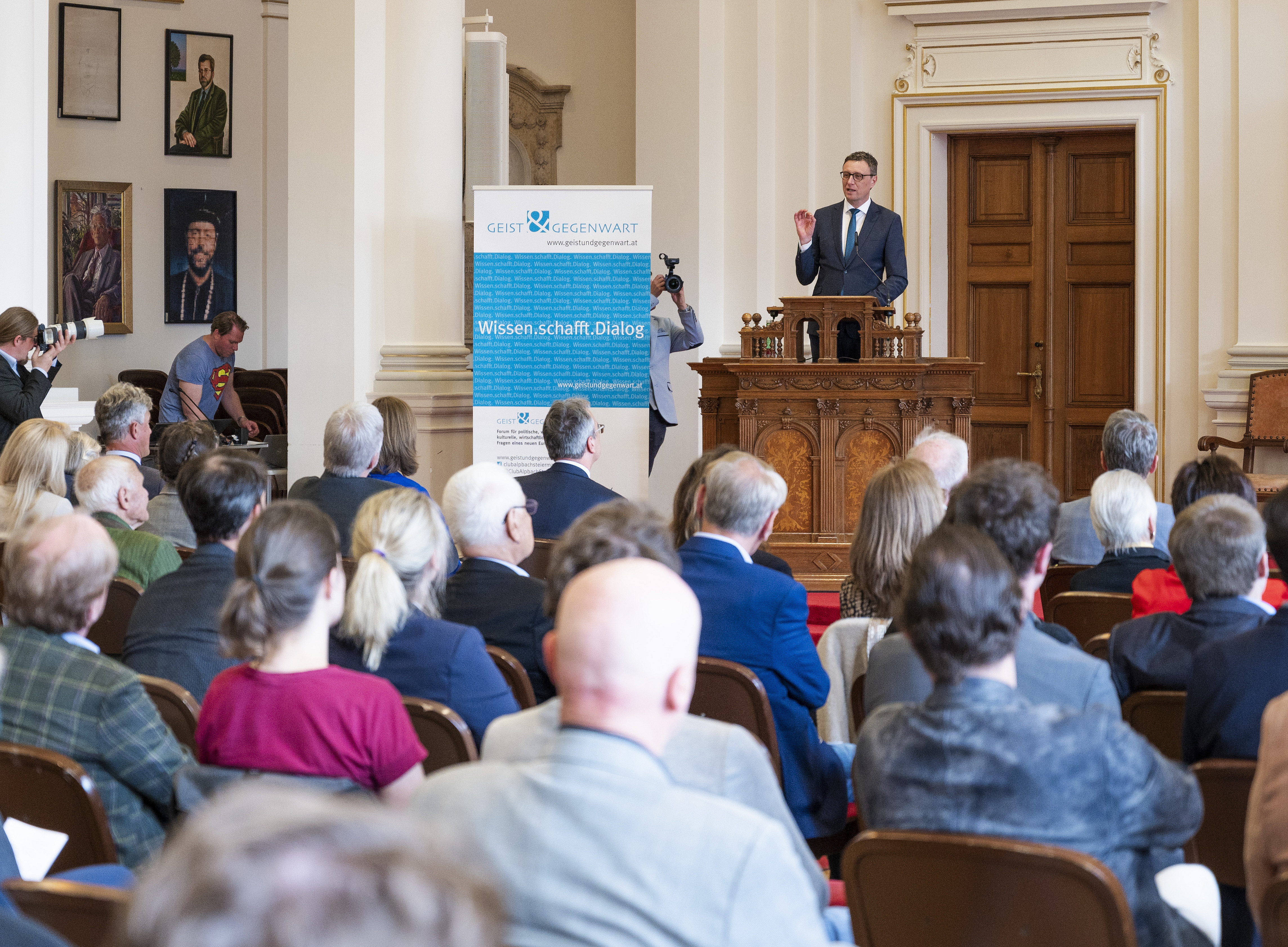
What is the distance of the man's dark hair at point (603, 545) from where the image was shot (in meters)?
2.28

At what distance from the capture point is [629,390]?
23.5ft

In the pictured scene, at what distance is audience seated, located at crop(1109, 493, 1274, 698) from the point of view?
104 inches

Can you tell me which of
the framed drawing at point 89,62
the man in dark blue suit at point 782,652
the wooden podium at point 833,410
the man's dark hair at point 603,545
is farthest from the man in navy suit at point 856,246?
the framed drawing at point 89,62

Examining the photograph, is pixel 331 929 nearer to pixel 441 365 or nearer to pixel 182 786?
pixel 182 786

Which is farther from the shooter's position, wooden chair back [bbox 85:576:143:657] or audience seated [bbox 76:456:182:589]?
audience seated [bbox 76:456:182:589]

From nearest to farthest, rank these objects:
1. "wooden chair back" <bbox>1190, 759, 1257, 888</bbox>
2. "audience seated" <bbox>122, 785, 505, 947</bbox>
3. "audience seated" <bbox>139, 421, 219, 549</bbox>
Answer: "audience seated" <bbox>122, 785, 505, 947</bbox> → "wooden chair back" <bbox>1190, 759, 1257, 888</bbox> → "audience seated" <bbox>139, 421, 219, 549</bbox>

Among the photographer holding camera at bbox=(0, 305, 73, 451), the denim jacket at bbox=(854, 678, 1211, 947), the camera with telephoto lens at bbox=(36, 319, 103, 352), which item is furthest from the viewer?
the camera with telephoto lens at bbox=(36, 319, 103, 352)

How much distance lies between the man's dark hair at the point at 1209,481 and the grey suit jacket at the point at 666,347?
4.22 m

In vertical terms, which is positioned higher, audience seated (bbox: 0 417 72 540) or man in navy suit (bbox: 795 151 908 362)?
man in navy suit (bbox: 795 151 908 362)

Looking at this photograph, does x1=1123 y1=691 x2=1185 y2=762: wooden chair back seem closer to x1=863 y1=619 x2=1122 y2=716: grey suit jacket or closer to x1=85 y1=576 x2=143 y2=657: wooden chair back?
x1=863 y1=619 x2=1122 y2=716: grey suit jacket

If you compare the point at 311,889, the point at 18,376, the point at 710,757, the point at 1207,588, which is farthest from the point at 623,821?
the point at 18,376

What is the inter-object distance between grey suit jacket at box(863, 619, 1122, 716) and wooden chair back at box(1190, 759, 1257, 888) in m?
0.18

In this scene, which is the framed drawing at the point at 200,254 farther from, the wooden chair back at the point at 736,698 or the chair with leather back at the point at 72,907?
the chair with leather back at the point at 72,907

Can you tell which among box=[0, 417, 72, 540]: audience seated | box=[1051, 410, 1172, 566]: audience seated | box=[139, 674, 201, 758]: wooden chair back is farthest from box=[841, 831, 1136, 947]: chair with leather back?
box=[0, 417, 72, 540]: audience seated
